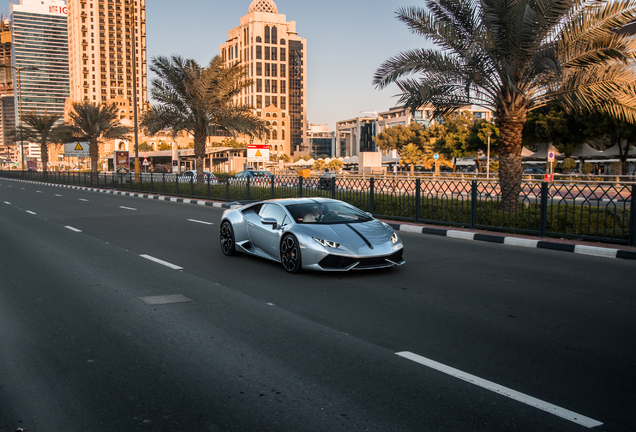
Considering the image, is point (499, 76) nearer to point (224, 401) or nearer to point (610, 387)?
point (610, 387)

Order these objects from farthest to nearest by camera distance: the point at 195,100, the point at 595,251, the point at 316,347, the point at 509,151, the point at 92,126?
1. the point at 92,126
2. the point at 195,100
3. the point at 509,151
4. the point at 595,251
5. the point at 316,347

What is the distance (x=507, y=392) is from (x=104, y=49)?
668ft

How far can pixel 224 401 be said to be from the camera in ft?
12.2

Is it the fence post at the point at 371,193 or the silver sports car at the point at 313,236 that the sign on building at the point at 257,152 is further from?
the silver sports car at the point at 313,236

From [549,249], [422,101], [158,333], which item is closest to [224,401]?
[158,333]

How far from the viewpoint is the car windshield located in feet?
28.0

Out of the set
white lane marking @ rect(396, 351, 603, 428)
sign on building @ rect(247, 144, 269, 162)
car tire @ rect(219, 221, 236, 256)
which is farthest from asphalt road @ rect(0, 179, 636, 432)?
sign on building @ rect(247, 144, 269, 162)

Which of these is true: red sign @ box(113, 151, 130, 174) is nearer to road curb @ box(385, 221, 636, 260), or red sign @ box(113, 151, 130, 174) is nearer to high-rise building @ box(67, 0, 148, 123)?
road curb @ box(385, 221, 636, 260)

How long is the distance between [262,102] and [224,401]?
167 meters

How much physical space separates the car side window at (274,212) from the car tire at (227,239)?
83cm

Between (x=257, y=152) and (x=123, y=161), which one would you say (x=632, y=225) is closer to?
(x=257, y=152)

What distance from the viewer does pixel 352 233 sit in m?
8.04

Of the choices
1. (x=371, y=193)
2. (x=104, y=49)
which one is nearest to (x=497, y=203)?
(x=371, y=193)

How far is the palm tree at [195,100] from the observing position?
29.5 m
